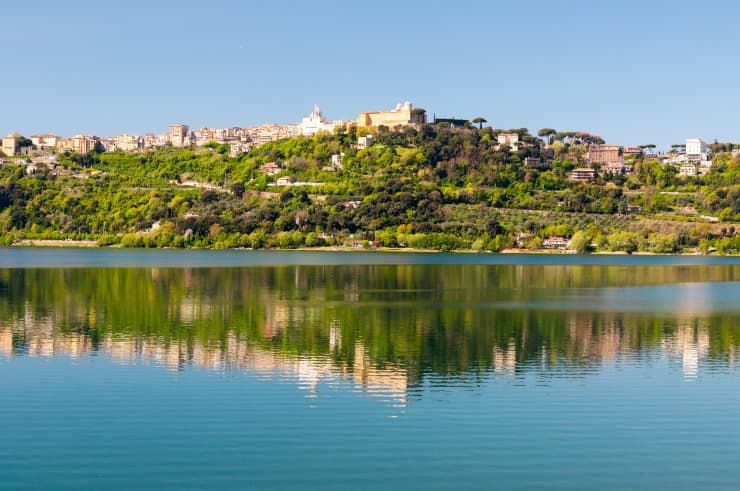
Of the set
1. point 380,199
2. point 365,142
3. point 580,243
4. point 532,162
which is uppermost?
point 365,142

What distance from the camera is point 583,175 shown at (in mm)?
150250

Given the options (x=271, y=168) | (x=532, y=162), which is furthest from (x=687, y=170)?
(x=271, y=168)

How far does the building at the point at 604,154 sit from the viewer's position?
6737 inches

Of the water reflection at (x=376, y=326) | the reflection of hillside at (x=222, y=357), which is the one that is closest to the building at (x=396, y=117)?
the water reflection at (x=376, y=326)

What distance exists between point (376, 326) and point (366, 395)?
1166 cm

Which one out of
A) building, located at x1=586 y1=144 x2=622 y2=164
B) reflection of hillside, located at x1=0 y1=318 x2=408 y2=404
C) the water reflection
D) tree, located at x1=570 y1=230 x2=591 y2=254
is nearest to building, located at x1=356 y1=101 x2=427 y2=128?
building, located at x1=586 y1=144 x2=622 y2=164

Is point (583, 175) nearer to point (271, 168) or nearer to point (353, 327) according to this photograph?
point (271, 168)

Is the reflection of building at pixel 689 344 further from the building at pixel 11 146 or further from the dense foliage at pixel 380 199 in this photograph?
the building at pixel 11 146

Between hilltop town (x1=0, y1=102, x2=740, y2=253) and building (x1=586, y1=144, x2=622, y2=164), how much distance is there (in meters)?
0.35

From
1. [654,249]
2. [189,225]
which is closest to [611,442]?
[654,249]

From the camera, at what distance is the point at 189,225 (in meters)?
122

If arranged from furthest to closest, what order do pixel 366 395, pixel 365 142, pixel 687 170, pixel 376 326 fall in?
pixel 365 142 → pixel 687 170 → pixel 376 326 → pixel 366 395

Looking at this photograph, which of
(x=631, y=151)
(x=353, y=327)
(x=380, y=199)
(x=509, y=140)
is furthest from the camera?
(x=631, y=151)

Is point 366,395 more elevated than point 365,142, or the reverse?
point 365,142
